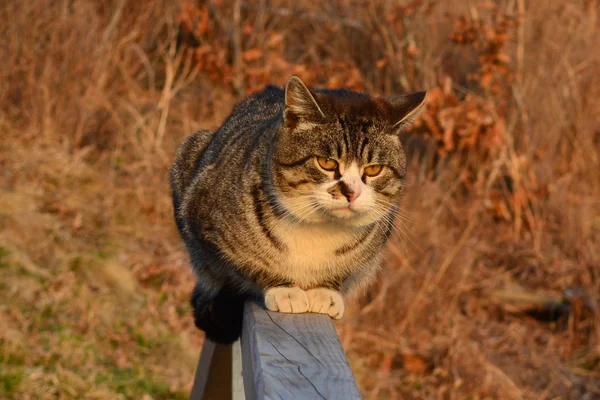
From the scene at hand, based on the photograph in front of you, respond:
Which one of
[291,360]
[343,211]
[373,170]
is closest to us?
[291,360]

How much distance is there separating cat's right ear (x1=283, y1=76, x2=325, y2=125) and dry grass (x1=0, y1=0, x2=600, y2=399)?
2548 mm

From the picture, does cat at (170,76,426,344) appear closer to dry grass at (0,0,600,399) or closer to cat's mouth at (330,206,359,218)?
cat's mouth at (330,206,359,218)

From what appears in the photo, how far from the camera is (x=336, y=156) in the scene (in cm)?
309

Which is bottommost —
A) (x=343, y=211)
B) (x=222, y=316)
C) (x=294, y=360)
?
(x=222, y=316)

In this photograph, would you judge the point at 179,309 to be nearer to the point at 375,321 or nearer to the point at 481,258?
the point at 375,321

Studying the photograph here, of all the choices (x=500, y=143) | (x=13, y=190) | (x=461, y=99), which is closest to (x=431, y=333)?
(x=500, y=143)

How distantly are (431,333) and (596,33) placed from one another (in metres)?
3.78

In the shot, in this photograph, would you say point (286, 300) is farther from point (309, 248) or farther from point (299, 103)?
point (299, 103)

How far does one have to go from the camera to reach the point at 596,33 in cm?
883

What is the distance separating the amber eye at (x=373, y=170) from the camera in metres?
3.16

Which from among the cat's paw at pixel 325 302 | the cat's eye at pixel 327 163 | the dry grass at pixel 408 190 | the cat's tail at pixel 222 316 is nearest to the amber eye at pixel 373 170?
the cat's eye at pixel 327 163

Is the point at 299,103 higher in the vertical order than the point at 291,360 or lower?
higher

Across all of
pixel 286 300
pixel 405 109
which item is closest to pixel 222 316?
pixel 286 300

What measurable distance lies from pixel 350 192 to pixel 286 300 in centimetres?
42
